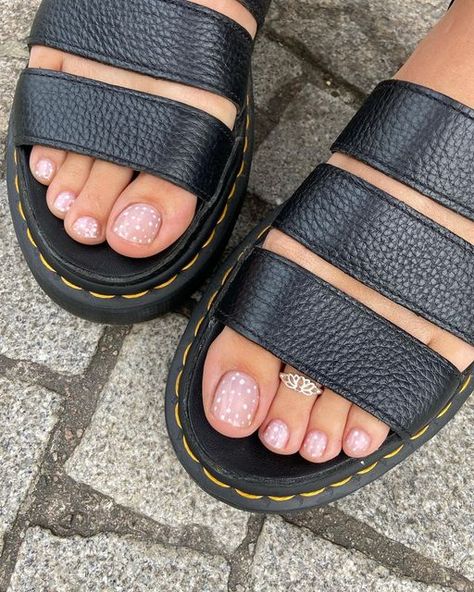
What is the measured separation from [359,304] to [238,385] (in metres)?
0.21

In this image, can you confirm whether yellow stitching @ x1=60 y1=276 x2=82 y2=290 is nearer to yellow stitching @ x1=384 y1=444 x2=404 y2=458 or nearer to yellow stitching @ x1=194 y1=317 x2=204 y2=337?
yellow stitching @ x1=194 y1=317 x2=204 y2=337

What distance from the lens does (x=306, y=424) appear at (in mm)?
898

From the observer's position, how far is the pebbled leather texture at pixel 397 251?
87cm

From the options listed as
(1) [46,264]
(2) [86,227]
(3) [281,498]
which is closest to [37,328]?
(1) [46,264]

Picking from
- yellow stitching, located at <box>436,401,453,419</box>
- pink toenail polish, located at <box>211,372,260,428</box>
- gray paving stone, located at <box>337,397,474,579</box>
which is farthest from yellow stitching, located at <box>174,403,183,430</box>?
yellow stitching, located at <box>436,401,453,419</box>

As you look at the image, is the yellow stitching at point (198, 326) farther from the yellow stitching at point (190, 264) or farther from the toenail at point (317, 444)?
the toenail at point (317, 444)

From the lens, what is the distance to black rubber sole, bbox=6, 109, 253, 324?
38.4 inches

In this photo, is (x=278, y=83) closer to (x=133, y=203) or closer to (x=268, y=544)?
(x=133, y=203)

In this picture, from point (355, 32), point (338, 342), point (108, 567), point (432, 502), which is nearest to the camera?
point (338, 342)

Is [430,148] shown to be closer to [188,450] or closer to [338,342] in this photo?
[338,342]

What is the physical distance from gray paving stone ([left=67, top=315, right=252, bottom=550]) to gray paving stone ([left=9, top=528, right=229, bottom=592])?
0.05 meters

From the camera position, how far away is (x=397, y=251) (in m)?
0.87

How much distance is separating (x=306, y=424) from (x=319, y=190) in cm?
34

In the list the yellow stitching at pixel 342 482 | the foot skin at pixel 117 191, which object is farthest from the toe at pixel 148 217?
the yellow stitching at pixel 342 482
